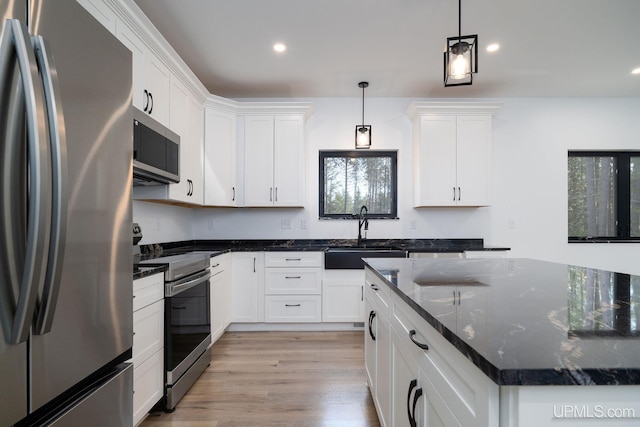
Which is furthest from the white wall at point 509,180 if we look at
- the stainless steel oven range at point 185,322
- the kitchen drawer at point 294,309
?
the stainless steel oven range at point 185,322

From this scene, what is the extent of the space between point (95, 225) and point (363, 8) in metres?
2.21

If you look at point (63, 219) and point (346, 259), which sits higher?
point (63, 219)

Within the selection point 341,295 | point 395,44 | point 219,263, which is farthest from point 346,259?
point 395,44

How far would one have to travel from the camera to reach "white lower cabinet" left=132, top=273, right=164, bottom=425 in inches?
61.7

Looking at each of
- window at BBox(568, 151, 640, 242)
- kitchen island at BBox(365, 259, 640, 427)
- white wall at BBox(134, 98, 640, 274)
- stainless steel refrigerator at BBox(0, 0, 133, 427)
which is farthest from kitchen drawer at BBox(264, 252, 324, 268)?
window at BBox(568, 151, 640, 242)

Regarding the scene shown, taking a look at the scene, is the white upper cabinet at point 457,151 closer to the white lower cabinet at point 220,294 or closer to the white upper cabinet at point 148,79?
the white lower cabinet at point 220,294

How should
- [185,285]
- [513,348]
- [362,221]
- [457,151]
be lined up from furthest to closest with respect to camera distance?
[362,221] → [457,151] → [185,285] → [513,348]

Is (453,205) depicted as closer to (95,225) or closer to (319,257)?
(319,257)

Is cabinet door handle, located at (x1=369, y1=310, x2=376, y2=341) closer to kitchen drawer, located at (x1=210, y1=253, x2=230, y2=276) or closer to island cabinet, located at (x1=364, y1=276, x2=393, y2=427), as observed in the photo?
island cabinet, located at (x1=364, y1=276, x2=393, y2=427)

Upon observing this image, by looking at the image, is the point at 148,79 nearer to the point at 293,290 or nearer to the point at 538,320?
the point at 293,290

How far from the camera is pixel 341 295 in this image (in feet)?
10.6

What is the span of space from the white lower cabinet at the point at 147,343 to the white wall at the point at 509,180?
1991mm

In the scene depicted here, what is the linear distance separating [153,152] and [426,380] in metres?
2.05

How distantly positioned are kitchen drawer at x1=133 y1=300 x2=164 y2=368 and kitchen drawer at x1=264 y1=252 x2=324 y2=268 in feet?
4.74
